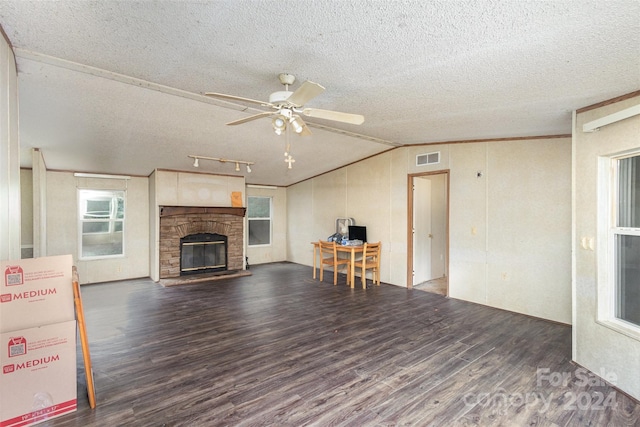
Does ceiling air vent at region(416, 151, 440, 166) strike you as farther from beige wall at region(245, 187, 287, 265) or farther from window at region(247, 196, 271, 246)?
window at region(247, 196, 271, 246)

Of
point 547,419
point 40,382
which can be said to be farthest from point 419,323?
point 40,382

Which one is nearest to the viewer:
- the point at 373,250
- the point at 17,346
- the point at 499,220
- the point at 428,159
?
the point at 17,346

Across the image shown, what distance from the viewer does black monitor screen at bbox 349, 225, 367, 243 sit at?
21.2 feet

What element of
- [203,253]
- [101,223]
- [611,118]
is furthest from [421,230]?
[101,223]

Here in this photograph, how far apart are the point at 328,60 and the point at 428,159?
3694mm

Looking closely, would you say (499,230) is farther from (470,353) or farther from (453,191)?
(470,353)

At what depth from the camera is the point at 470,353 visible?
3.07 m

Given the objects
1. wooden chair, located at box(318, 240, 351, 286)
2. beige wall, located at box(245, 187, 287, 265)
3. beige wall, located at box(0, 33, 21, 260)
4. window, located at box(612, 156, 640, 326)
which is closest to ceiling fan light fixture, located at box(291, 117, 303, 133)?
beige wall, located at box(0, 33, 21, 260)

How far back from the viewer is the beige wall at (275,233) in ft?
27.9

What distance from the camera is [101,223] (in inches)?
247

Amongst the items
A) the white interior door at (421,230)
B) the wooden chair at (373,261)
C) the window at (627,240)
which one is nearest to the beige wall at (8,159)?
the window at (627,240)

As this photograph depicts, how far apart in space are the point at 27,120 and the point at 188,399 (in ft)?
12.4

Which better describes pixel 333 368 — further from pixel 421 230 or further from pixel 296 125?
pixel 421 230

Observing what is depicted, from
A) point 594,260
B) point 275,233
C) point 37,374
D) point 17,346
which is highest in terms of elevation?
point 594,260
